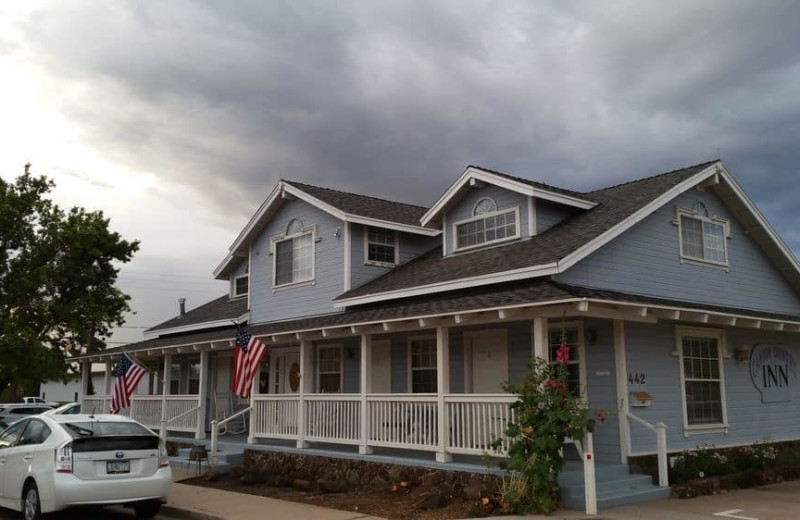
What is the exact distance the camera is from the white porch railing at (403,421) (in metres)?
13.1

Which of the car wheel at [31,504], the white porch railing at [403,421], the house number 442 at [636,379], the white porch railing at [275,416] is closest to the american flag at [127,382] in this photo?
the white porch railing at [275,416]

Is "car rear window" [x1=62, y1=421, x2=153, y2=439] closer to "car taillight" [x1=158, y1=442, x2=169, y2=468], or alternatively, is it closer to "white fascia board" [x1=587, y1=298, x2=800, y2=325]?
"car taillight" [x1=158, y1=442, x2=169, y2=468]

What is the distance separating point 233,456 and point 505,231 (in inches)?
317

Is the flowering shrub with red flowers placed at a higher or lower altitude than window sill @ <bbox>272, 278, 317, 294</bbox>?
lower

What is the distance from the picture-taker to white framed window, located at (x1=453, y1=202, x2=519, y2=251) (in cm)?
1571

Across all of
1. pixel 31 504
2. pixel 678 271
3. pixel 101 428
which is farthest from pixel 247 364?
pixel 678 271

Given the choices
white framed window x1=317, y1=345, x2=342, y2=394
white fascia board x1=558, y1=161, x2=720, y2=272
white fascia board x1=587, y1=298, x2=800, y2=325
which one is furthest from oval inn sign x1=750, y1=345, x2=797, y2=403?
white framed window x1=317, y1=345, x2=342, y2=394

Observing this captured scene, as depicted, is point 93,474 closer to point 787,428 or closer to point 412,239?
point 412,239

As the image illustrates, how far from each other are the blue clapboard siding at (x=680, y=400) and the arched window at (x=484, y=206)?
14.1 ft

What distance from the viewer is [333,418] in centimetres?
1538

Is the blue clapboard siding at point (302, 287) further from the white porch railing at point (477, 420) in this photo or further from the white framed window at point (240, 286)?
the white porch railing at point (477, 420)

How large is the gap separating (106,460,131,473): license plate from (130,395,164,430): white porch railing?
37.2 ft

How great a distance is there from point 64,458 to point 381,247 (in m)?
10.4

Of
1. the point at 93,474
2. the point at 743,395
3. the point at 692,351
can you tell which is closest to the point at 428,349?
the point at 692,351
